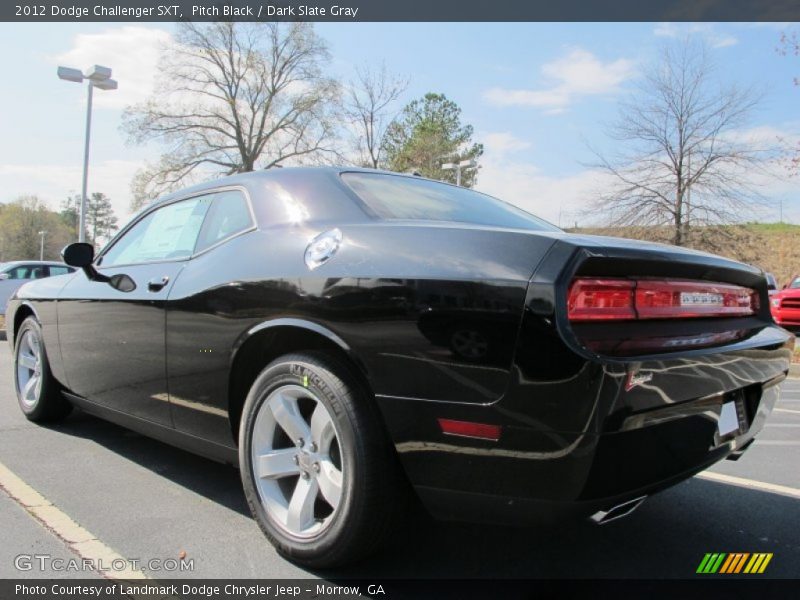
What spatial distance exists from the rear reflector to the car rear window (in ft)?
2.89

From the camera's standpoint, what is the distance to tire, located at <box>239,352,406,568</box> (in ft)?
6.91

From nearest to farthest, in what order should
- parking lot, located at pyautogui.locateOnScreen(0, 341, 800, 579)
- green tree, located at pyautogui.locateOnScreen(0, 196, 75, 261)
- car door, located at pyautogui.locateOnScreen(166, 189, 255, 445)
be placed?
parking lot, located at pyautogui.locateOnScreen(0, 341, 800, 579), car door, located at pyautogui.locateOnScreen(166, 189, 255, 445), green tree, located at pyautogui.locateOnScreen(0, 196, 75, 261)

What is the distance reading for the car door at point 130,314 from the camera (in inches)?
119

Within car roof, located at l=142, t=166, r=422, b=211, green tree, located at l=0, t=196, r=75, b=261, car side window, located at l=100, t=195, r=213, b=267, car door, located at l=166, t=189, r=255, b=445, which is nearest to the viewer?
car door, located at l=166, t=189, r=255, b=445

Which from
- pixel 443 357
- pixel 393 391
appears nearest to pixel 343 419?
pixel 393 391

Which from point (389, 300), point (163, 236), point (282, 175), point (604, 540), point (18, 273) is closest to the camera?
point (389, 300)

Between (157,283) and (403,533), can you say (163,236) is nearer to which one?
(157,283)

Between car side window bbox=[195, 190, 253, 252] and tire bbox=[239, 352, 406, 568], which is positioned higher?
car side window bbox=[195, 190, 253, 252]

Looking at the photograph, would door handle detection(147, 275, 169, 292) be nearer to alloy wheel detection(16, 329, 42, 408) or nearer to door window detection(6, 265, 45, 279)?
alloy wheel detection(16, 329, 42, 408)

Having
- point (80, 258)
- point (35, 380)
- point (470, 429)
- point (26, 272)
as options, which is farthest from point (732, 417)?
point (26, 272)

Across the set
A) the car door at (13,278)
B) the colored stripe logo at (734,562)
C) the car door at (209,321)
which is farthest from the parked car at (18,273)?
the colored stripe logo at (734,562)

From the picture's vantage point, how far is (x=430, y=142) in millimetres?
32938

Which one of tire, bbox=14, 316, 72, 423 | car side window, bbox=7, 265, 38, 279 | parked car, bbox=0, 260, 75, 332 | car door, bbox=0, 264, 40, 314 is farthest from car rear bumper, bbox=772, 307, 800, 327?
car side window, bbox=7, 265, 38, 279

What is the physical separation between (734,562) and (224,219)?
2584 millimetres
